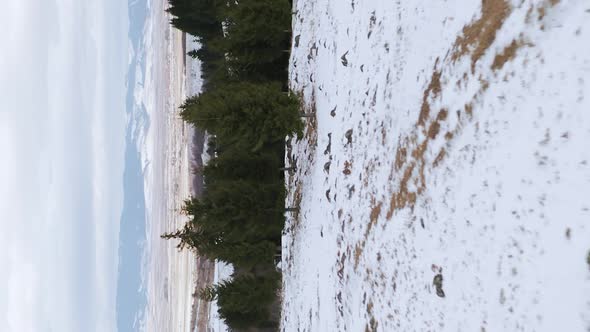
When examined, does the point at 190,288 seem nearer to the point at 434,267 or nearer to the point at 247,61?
the point at 247,61

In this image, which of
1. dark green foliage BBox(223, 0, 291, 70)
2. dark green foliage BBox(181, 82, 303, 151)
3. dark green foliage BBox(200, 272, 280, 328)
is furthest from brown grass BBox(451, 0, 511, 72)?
dark green foliage BBox(200, 272, 280, 328)

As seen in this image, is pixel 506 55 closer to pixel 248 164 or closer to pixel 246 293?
pixel 248 164

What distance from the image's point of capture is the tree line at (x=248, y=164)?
19.0 m

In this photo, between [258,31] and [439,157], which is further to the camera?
[258,31]

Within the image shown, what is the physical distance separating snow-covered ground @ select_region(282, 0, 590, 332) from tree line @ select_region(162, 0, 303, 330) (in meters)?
3.37

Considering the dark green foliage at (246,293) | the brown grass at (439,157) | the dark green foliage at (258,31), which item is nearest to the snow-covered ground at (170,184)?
the dark green foliage at (246,293)

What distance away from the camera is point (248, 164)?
23.7 m

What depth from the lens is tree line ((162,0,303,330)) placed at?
19.0 meters

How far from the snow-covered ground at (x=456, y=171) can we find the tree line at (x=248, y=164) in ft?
11.1

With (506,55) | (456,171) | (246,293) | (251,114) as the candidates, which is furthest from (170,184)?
(506,55)

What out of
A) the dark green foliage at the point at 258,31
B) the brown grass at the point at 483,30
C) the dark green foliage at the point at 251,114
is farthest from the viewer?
the dark green foliage at the point at 258,31

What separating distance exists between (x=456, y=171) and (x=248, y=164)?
1543 cm

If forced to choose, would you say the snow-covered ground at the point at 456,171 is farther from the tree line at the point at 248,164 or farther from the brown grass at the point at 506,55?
the tree line at the point at 248,164

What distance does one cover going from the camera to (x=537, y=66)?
7.56 meters
